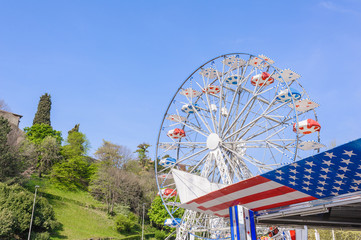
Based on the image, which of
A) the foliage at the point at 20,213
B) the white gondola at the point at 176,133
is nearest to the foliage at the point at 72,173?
the foliage at the point at 20,213

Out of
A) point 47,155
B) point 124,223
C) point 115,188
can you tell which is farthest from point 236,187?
point 47,155

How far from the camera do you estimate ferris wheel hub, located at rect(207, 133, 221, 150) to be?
70.9 ft

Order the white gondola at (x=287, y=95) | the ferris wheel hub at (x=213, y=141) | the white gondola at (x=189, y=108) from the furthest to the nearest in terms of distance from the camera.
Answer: the white gondola at (x=189, y=108), the ferris wheel hub at (x=213, y=141), the white gondola at (x=287, y=95)

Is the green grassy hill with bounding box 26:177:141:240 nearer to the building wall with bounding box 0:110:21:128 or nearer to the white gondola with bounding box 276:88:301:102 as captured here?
the building wall with bounding box 0:110:21:128

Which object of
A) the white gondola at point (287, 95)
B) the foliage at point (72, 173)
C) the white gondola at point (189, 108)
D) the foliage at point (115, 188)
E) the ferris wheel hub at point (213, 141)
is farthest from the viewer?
the foliage at point (72, 173)

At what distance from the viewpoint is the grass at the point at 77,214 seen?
34.3m

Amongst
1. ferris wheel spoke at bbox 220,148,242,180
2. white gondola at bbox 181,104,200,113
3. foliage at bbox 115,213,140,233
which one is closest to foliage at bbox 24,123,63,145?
foliage at bbox 115,213,140,233

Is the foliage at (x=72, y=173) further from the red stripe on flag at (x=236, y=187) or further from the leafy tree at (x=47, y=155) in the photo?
the red stripe on flag at (x=236, y=187)

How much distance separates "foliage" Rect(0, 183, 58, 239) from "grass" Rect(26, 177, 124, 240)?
169 centimetres

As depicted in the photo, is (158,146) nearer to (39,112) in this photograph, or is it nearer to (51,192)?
(51,192)

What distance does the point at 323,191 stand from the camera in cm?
1046

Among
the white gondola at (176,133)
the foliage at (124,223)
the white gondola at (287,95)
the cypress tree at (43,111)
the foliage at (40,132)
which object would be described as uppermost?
the cypress tree at (43,111)

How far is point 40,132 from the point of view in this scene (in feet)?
185

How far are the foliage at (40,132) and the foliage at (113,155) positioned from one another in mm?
7699
